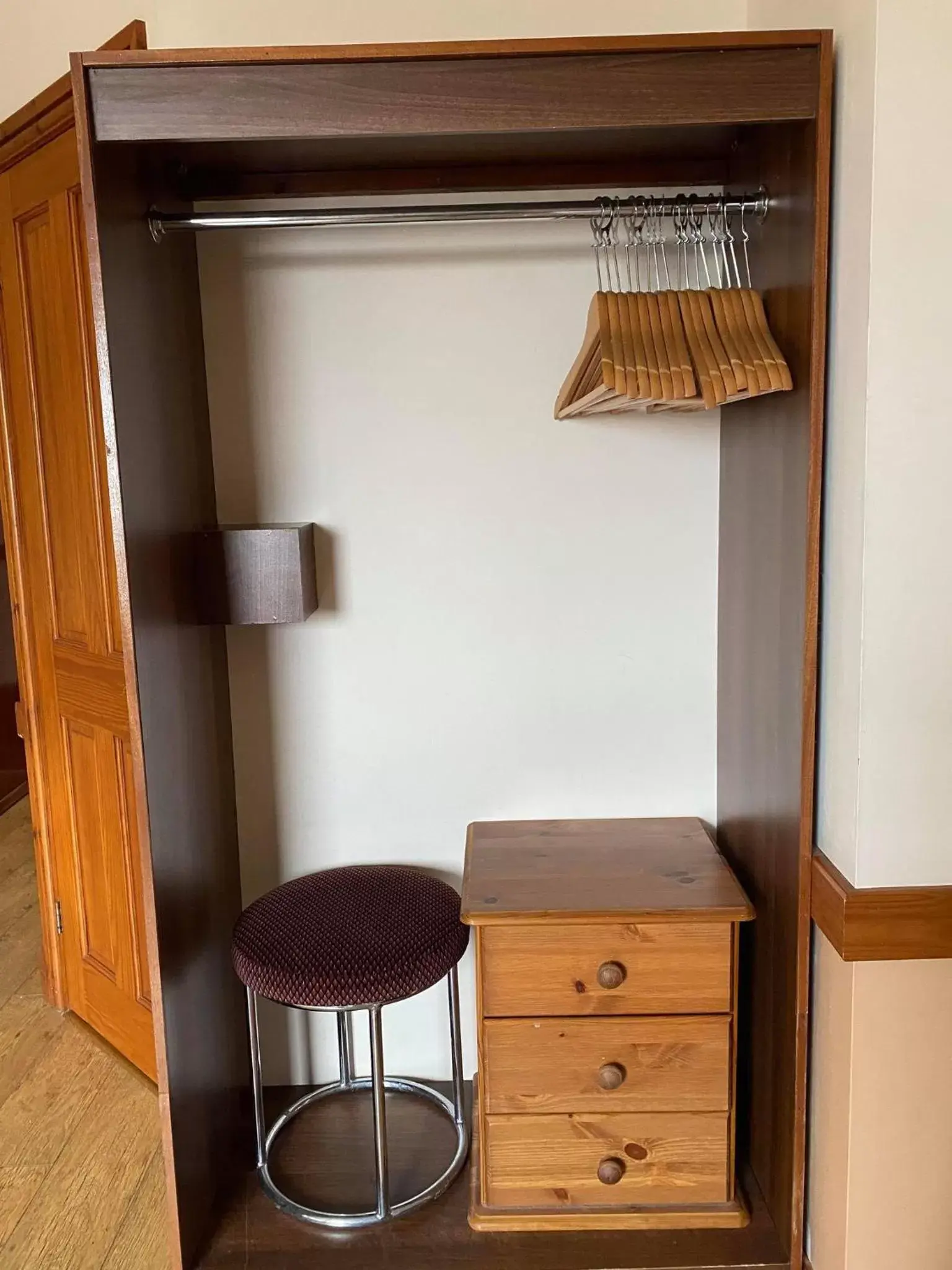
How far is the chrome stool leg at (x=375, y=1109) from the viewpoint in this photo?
1.72 metres

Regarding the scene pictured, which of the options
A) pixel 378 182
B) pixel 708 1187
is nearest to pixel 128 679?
pixel 378 182

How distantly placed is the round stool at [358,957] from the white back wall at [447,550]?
0.18 metres

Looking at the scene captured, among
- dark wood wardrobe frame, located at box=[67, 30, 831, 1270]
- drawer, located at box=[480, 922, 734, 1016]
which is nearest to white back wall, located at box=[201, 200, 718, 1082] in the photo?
dark wood wardrobe frame, located at box=[67, 30, 831, 1270]

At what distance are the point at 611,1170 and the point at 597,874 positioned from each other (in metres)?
0.50

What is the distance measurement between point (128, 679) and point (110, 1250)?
107 centimetres

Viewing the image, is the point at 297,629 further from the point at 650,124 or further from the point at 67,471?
the point at 650,124

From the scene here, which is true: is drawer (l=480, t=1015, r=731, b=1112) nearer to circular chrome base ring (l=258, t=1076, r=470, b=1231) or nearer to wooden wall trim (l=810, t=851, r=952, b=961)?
circular chrome base ring (l=258, t=1076, r=470, b=1231)

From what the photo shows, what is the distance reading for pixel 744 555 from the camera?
70.0 inches

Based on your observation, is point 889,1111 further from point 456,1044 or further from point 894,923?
point 456,1044

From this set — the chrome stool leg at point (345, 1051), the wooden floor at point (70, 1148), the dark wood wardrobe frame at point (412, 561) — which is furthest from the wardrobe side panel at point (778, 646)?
the wooden floor at point (70, 1148)

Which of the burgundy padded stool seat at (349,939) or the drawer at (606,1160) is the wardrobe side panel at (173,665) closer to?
the burgundy padded stool seat at (349,939)

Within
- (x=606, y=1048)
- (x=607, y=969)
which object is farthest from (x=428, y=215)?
(x=606, y=1048)

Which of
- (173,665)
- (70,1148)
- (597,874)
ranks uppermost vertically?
(173,665)

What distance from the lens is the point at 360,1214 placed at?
1.79 meters
